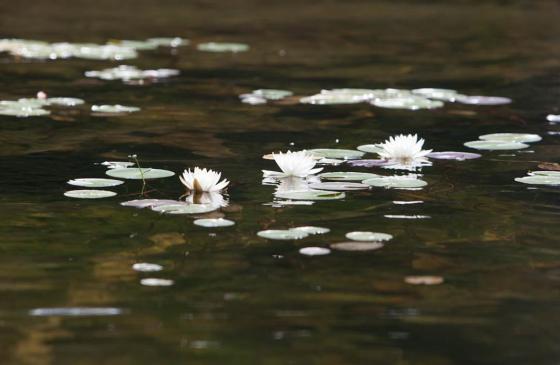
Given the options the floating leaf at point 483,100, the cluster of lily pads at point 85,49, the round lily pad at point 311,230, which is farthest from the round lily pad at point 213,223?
the cluster of lily pads at point 85,49

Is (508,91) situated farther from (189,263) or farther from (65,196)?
(189,263)

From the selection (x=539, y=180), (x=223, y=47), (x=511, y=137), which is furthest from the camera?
(x=223, y=47)

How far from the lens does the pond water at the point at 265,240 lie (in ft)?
5.98

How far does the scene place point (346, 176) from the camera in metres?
3.08

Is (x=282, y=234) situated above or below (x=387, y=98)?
below

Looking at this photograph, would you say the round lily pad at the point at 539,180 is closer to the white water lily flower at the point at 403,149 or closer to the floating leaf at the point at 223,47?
the white water lily flower at the point at 403,149

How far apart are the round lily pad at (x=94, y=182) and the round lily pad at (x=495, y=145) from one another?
1193 millimetres

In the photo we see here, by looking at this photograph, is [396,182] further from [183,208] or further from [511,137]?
[511,137]

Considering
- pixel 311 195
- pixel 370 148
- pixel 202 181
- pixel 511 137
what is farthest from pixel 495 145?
pixel 202 181

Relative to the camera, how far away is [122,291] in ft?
6.77

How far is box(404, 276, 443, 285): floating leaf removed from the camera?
7.00 ft

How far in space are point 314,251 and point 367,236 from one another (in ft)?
0.54

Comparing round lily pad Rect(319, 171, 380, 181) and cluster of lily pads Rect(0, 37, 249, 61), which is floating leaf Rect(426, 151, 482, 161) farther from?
cluster of lily pads Rect(0, 37, 249, 61)

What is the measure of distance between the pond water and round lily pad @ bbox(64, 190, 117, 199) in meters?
0.03
